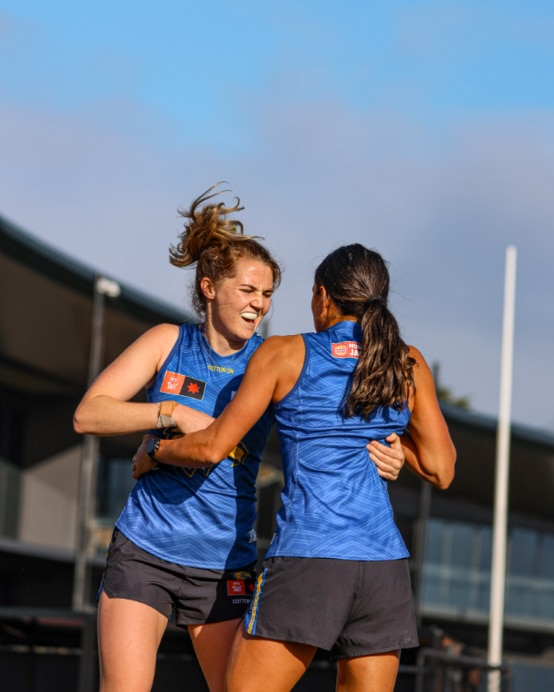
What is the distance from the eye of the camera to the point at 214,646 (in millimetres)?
4406

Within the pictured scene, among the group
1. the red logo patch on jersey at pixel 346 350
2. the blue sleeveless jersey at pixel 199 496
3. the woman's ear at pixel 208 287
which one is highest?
the woman's ear at pixel 208 287

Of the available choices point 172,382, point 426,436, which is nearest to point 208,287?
point 172,382

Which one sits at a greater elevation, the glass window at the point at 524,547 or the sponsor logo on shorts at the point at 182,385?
the sponsor logo on shorts at the point at 182,385

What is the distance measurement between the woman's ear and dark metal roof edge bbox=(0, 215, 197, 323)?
65.0 ft

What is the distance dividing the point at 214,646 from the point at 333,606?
0.83 metres

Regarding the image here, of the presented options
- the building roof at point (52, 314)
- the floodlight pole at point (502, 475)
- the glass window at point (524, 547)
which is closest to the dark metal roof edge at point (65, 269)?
the building roof at point (52, 314)

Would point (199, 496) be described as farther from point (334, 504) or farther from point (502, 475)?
point (502, 475)

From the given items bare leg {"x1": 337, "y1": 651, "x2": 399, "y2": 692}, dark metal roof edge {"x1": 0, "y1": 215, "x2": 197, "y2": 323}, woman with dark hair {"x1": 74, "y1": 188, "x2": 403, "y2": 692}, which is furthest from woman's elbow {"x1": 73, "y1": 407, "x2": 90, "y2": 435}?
dark metal roof edge {"x1": 0, "y1": 215, "x2": 197, "y2": 323}

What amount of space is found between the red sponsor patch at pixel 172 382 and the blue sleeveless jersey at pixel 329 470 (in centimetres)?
67

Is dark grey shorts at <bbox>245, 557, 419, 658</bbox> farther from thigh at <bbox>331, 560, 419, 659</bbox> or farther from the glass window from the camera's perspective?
the glass window

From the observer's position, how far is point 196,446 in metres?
4.07

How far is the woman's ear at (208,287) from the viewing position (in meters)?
4.61

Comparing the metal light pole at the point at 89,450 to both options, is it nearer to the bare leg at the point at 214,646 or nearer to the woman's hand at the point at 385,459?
the bare leg at the point at 214,646

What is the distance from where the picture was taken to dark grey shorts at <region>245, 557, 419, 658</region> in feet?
12.3
